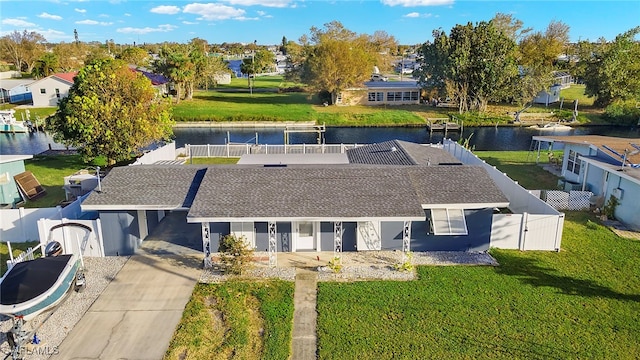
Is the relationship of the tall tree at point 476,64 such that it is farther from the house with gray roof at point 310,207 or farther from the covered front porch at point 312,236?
the covered front porch at point 312,236

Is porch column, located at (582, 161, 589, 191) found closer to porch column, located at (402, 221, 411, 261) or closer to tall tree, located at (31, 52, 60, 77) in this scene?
porch column, located at (402, 221, 411, 261)

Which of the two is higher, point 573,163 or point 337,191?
point 337,191

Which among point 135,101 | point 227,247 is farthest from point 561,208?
point 135,101

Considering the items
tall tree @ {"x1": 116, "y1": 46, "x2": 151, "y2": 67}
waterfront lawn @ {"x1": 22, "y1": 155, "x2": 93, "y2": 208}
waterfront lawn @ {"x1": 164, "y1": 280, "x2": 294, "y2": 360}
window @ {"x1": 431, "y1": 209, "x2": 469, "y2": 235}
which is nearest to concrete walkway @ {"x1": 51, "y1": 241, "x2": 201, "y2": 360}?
waterfront lawn @ {"x1": 164, "y1": 280, "x2": 294, "y2": 360}

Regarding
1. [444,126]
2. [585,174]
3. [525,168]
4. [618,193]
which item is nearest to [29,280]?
[618,193]

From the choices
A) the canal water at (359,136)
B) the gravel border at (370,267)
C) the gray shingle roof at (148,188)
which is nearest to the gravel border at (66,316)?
the gray shingle roof at (148,188)

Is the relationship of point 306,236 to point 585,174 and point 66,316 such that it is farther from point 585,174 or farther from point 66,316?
point 585,174
